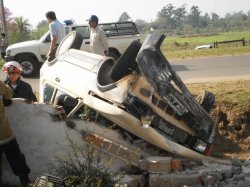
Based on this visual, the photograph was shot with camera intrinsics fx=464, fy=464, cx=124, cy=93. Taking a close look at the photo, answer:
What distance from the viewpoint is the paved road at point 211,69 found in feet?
43.5

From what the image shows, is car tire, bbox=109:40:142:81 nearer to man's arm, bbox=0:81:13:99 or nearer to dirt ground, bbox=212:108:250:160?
man's arm, bbox=0:81:13:99

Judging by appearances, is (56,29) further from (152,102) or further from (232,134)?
(152,102)

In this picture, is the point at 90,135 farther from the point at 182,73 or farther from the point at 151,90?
the point at 182,73

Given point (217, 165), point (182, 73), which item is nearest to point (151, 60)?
point (217, 165)

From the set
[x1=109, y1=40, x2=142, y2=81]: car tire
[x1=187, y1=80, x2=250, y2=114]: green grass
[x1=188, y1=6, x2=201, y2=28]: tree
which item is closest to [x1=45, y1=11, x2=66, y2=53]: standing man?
[x1=187, y1=80, x2=250, y2=114]: green grass

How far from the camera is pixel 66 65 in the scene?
652 cm

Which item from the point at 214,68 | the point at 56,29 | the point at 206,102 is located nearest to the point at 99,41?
the point at 56,29

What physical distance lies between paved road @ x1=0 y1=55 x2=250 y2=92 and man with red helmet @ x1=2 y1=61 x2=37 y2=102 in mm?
5724

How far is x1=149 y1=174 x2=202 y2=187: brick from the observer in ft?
16.7

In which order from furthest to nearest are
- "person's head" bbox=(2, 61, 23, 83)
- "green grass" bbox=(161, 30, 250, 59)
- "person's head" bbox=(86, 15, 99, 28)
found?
"green grass" bbox=(161, 30, 250, 59) < "person's head" bbox=(86, 15, 99, 28) < "person's head" bbox=(2, 61, 23, 83)

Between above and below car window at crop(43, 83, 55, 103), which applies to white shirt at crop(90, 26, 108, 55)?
above

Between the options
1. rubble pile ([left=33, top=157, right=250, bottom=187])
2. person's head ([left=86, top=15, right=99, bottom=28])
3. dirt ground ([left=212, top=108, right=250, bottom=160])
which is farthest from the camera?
person's head ([left=86, top=15, right=99, bottom=28])

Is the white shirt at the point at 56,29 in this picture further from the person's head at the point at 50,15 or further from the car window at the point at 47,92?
the car window at the point at 47,92

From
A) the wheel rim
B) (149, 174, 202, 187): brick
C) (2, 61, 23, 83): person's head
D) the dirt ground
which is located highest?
(2, 61, 23, 83): person's head
